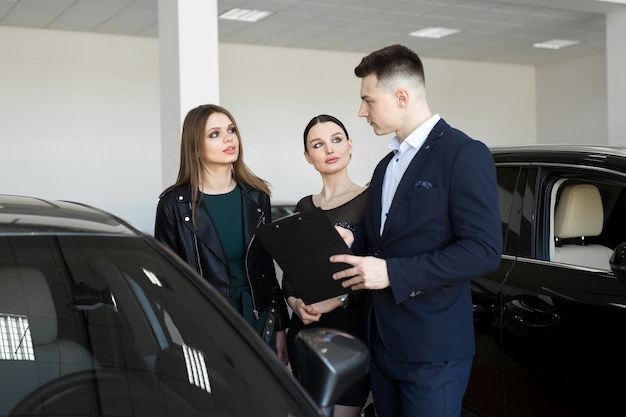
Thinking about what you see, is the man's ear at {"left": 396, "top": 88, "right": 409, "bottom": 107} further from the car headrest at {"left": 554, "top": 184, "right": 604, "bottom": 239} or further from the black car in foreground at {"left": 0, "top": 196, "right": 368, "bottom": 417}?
the car headrest at {"left": 554, "top": 184, "right": 604, "bottom": 239}

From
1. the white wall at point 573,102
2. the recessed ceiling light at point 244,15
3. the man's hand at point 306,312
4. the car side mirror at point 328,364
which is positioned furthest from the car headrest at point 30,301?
the white wall at point 573,102

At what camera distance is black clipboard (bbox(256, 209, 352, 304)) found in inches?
84.4

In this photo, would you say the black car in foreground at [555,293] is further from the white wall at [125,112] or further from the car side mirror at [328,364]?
the white wall at [125,112]

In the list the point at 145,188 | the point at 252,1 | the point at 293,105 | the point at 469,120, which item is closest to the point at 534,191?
the point at 252,1

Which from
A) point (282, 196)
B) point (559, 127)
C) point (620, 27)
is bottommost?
point (282, 196)

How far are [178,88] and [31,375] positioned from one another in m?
4.68

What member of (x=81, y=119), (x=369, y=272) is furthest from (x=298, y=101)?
(x=369, y=272)

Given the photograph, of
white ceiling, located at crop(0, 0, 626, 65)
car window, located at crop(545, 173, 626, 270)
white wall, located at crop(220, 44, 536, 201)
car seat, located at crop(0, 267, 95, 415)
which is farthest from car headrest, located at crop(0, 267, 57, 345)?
white wall, located at crop(220, 44, 536, 201)

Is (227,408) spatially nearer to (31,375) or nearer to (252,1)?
(31,375)

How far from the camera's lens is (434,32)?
11414 millimetres

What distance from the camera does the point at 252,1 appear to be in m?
9.04

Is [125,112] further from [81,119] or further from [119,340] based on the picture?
[119,340]

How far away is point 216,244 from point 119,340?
3.47 feet

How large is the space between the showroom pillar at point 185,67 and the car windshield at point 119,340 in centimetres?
436
